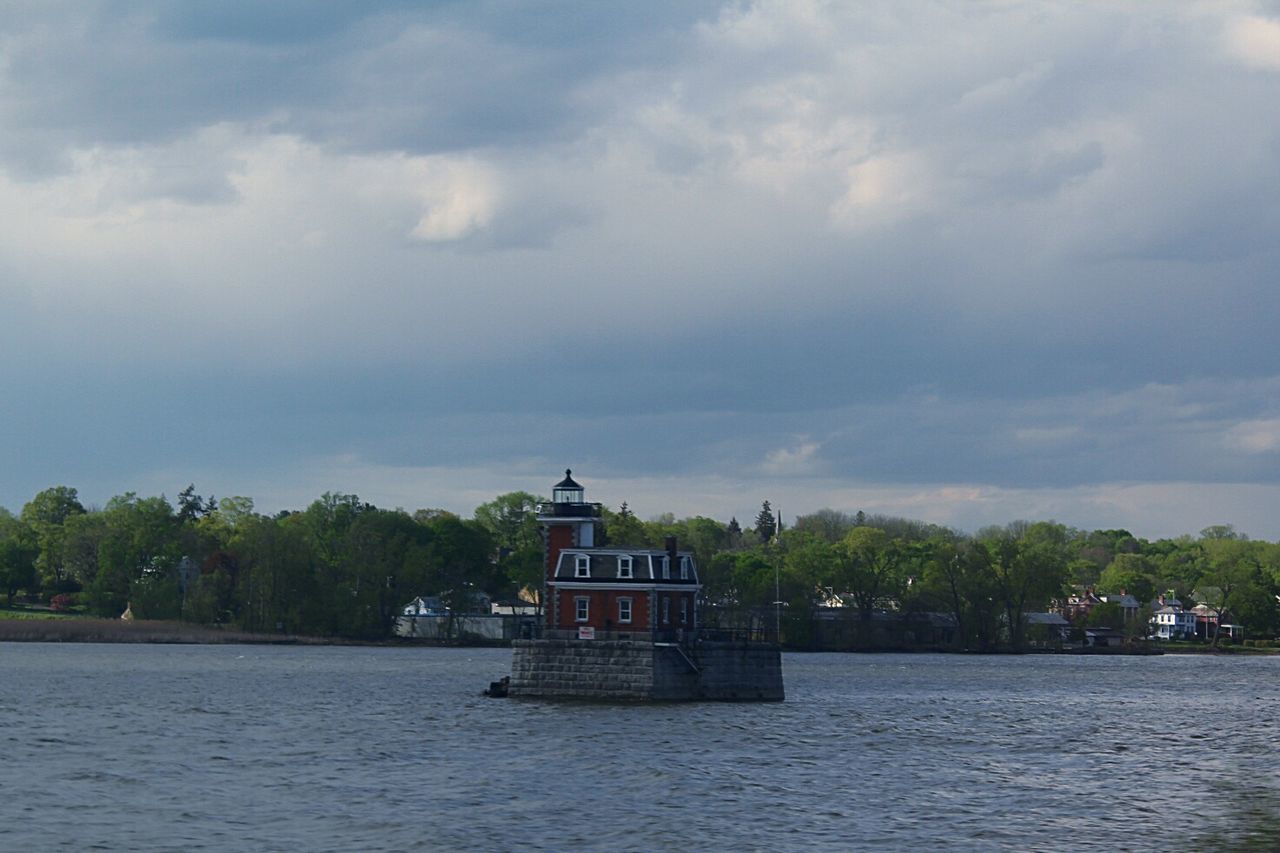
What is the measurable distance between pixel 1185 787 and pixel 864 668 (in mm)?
94895

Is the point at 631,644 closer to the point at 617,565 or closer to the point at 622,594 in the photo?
the point at 622,594

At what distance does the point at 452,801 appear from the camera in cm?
5116

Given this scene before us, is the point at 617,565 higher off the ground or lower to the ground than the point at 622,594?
higher

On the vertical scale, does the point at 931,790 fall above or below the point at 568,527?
below

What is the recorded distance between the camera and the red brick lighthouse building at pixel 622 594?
78.6m

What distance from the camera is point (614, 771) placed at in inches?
2306

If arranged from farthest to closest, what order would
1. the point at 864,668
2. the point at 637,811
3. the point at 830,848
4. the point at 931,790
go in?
1. the point at 864,668
2. the point at 931,790
3. the point at 637,811
4. the point at 830,848

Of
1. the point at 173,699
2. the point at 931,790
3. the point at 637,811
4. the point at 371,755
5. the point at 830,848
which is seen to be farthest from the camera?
the point at 173,699

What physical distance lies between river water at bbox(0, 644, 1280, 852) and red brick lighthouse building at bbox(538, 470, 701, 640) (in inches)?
162

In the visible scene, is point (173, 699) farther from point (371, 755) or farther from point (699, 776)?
point (699, 776)

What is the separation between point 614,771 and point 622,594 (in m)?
21.1

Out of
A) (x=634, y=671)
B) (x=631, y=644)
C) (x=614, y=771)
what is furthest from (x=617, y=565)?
(x=614, y=771)

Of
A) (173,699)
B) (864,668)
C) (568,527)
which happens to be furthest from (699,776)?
(864,668)

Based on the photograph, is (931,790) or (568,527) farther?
(568,527)
